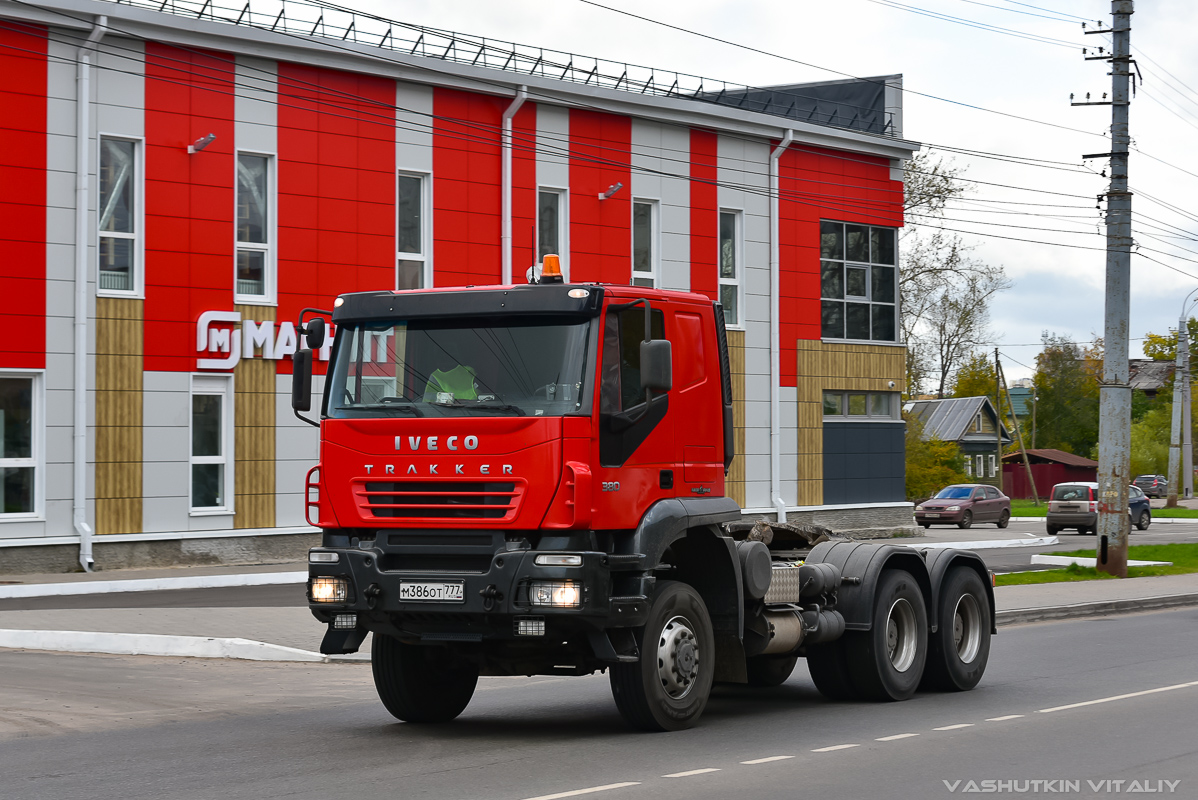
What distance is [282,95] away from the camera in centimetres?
2722

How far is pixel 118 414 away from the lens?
25016 mm

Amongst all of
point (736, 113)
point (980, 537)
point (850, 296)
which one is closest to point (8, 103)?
point (736, 113)

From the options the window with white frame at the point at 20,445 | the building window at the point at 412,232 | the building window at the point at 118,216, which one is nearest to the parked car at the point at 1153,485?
the building window at the point at 412,232

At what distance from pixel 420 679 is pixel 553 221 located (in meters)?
21.6

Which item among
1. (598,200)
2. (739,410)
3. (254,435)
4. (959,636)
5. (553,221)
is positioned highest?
(598,200)

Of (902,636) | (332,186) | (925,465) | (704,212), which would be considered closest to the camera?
(902,636)

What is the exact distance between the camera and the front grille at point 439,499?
9438 mm

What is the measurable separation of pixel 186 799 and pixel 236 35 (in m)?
20.9

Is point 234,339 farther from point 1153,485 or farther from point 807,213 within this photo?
point 1153,485

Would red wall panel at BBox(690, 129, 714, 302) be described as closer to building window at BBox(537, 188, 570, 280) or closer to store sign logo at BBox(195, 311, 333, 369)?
building window at BBox(537, 188, 570, 280)

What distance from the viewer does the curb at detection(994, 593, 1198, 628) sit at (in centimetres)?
1959

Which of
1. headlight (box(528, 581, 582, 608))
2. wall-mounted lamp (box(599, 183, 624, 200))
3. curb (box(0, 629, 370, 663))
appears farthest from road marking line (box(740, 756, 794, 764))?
wall-mounted lamp (box(599, 183, 624, 200))

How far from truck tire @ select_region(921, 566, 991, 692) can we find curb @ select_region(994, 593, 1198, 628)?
6.34 metres

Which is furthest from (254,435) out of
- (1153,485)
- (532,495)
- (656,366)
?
(1153,485)
